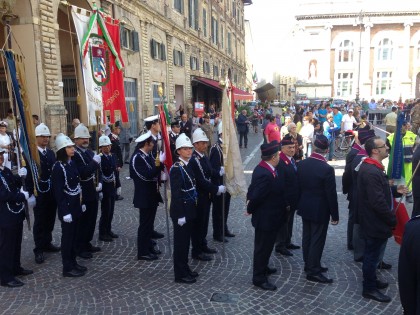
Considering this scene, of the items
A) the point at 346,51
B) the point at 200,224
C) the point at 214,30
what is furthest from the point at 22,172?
the point at 346,51

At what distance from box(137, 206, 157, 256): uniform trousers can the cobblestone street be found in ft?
0.67

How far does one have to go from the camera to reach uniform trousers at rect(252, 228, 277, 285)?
15.2 feet

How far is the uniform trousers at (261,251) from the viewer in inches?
182

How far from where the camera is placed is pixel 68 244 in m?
5.07

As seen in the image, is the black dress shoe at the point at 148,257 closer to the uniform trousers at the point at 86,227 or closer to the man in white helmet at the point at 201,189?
the man in white helmet at the point at 201,189

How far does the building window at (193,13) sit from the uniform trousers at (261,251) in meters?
25.4

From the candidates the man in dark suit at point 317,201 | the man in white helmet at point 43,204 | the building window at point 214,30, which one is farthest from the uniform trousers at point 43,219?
the building window at point 214,30

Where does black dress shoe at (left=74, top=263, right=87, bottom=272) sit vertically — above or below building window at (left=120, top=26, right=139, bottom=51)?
below

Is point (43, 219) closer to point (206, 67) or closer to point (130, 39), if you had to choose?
point (130, 39)

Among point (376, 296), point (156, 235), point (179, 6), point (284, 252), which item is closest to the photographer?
point (376, 296)

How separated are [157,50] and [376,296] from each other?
64.8 feet

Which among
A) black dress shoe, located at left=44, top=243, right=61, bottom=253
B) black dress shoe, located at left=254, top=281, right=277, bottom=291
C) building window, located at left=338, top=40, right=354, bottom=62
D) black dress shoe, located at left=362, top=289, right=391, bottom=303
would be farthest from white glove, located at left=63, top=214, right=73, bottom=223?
building window, located at left=338, top=40, right=354, bottom=62

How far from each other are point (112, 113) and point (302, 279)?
20.6 ft

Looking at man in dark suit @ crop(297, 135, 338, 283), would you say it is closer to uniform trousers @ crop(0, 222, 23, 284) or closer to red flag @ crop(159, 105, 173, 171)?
red flag @ crop(159, 105, 173, 171)
